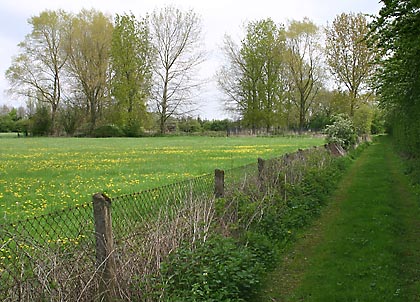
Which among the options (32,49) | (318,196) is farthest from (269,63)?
(318,196)

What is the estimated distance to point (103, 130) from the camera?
2350 inches

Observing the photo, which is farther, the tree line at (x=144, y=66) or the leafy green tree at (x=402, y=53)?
the tree line at (x=144, y=66)

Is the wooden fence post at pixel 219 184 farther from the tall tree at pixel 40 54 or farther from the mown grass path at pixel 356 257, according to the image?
the tall tree at pixel 40 54

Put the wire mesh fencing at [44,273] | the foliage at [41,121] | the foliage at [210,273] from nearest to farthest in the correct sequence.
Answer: the wire mesh fencing at [44,273], the foliage at [210,273], the foliage at [41,121]

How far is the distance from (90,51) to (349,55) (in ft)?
111

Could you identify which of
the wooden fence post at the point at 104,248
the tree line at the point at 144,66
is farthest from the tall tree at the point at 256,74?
the wooden fence post at the point at 104,248

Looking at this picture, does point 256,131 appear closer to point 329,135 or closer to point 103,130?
point 103,130

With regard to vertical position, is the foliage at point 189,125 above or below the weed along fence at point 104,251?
above

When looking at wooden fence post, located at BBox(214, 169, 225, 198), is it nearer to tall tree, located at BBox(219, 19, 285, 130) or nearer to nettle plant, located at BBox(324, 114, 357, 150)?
nettle plant, located at BBox(324, 114, 357, 150)

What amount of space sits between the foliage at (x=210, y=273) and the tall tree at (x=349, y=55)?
4200 cm

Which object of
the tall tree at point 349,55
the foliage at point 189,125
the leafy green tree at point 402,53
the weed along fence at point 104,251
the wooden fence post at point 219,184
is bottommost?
the weed along fence at point 104,251

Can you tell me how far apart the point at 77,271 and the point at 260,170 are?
579cm

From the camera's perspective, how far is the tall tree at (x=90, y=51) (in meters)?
58.9

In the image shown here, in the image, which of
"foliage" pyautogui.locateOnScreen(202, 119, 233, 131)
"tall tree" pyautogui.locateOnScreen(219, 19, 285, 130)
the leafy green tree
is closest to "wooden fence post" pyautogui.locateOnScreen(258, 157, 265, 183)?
the leafy green tree
